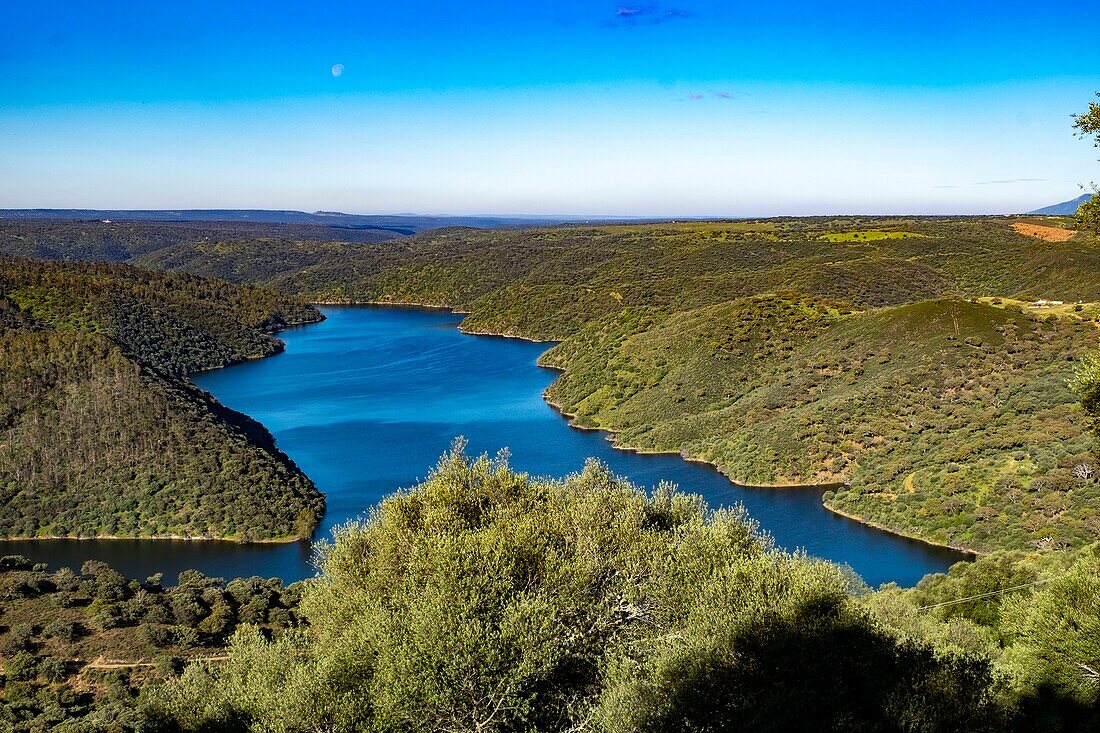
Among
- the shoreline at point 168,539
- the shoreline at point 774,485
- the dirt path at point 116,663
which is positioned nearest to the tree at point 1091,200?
the dirt path at point 116,663

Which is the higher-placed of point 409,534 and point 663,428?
point 409,534

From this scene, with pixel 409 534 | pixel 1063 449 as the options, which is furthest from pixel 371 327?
pixel 409 534

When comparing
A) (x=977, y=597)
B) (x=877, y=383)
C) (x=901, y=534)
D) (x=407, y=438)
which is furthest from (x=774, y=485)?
(x=407, y=438)

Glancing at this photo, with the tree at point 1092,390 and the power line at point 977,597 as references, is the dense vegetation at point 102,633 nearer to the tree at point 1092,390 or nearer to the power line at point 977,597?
the tree at point 1092,390

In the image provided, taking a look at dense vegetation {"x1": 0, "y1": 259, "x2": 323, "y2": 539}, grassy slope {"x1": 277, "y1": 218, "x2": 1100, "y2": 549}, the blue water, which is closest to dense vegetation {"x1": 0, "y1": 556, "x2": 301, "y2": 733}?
the blue water

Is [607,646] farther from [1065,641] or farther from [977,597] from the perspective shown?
[977,597]

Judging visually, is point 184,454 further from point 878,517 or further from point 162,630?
point 878,517

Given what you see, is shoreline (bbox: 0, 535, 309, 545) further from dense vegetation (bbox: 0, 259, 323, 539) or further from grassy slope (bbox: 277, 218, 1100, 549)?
grassy slope (bbox: 277, 218, 1100, 549)
